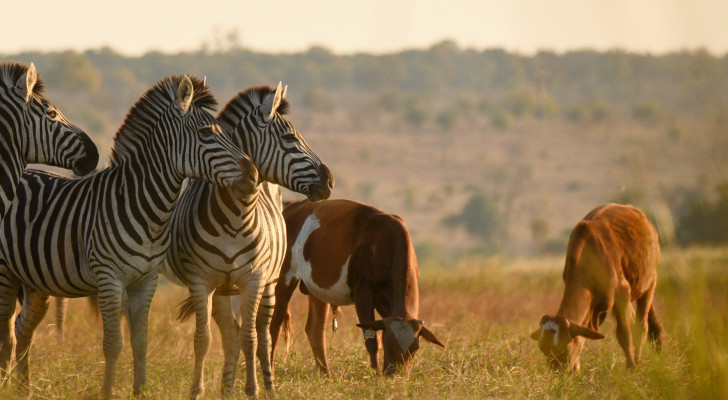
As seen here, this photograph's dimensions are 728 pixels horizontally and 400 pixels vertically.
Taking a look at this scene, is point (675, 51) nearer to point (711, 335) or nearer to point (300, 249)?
point (711, 335)

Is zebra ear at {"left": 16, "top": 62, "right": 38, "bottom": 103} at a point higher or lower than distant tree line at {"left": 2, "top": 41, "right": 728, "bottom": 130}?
lower

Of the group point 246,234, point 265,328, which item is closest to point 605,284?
point 265,328

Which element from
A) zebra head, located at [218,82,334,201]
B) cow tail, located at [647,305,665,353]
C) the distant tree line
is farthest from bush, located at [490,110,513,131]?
zebra head, located at [218,82,334,201]

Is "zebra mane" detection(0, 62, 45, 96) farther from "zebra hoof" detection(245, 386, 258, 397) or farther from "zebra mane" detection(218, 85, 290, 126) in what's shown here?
"zebra hoof" detection(245, 386, 258, 397)

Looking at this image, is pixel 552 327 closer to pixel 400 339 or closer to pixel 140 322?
pixel 400 339

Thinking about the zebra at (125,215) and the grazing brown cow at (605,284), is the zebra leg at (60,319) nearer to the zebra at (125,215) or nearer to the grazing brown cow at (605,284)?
the zebra at (125,215)

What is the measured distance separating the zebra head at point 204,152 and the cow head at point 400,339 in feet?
6.02

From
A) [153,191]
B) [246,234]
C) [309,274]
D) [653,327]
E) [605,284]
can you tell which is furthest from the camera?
[653,327]

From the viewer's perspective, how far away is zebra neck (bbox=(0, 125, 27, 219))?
5.67 meters

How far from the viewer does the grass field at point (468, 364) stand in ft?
14.1

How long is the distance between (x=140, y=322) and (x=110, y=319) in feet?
0.85

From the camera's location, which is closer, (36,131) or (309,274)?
(36,131)

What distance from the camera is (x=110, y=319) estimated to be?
5.91m

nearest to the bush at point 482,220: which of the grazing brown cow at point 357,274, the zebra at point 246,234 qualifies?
the grazing brown cow at point 357,274
